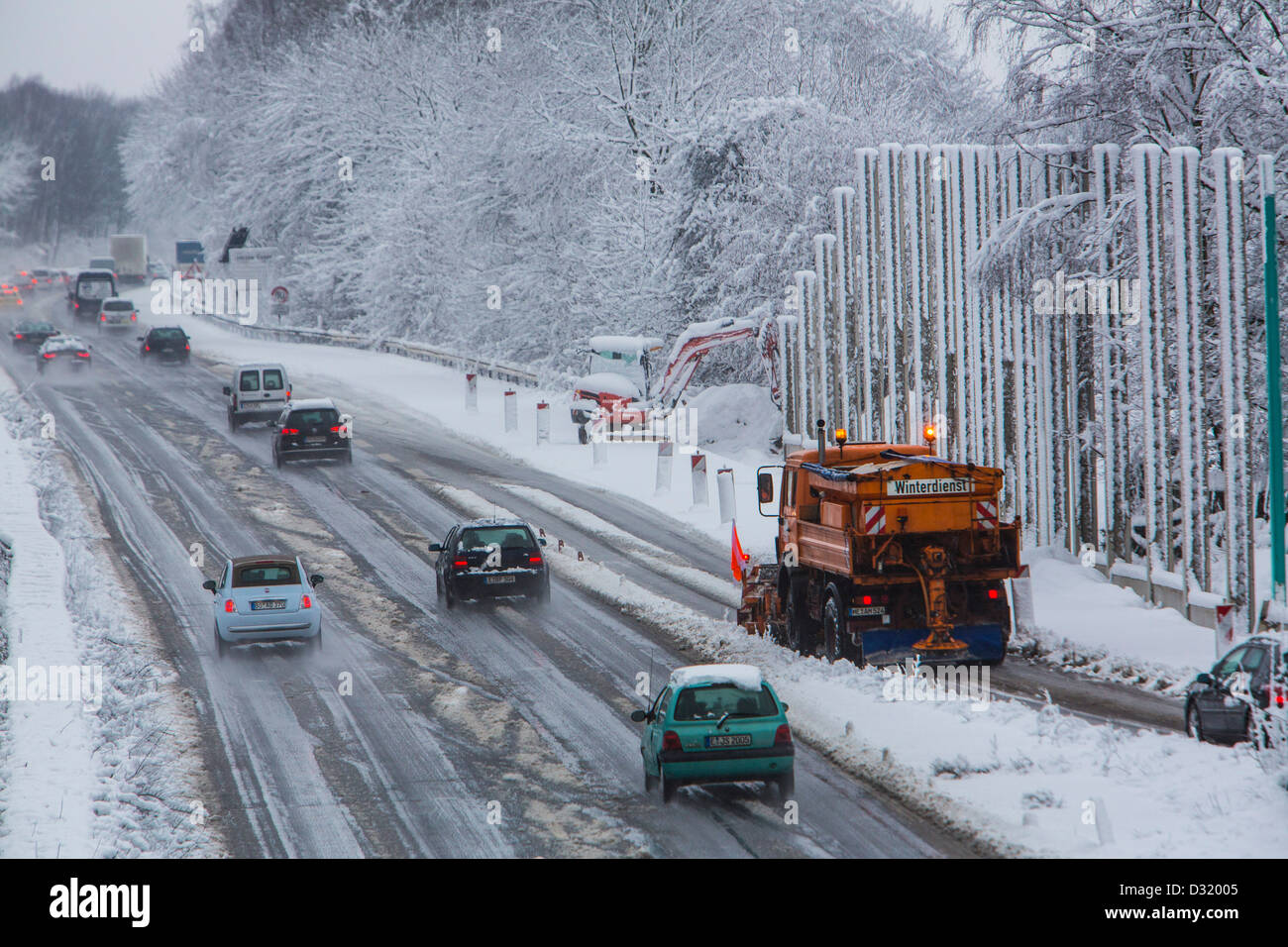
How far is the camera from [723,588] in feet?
78.8

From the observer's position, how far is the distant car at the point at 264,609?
20234 millimetres

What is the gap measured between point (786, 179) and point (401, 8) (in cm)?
3236

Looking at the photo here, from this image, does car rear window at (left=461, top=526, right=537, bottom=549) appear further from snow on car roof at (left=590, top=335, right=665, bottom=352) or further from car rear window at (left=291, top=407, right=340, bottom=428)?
snow on car roof at (left=590, top=335, right=665, bottom=352)

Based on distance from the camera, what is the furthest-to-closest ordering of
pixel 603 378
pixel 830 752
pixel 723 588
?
pixel 603 378, pixel 723 588, pixel 830 752

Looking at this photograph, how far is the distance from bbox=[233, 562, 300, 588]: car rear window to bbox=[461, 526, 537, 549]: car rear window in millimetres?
3089

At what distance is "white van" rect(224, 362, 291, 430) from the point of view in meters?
39.8

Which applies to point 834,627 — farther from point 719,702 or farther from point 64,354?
point 64,354

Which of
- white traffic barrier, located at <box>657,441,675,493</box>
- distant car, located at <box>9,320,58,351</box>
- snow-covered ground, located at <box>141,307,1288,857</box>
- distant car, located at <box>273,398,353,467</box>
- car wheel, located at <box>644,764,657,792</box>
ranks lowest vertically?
car wheel, located at <box>644,764,657,792</box>

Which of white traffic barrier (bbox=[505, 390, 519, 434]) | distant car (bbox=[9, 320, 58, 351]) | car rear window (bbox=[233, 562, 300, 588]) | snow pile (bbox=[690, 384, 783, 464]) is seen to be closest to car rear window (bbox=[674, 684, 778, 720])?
car rear window (bbox=[233, 562, 300, 588])

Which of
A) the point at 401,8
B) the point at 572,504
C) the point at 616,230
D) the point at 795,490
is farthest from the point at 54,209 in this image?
the point at 795,490

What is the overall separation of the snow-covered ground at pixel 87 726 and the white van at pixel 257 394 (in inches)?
472

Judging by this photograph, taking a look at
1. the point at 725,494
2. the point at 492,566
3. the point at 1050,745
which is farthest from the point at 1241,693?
the point at 725,494

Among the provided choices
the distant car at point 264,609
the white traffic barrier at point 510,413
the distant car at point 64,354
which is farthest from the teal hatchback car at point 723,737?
the distant car at point 64,354
